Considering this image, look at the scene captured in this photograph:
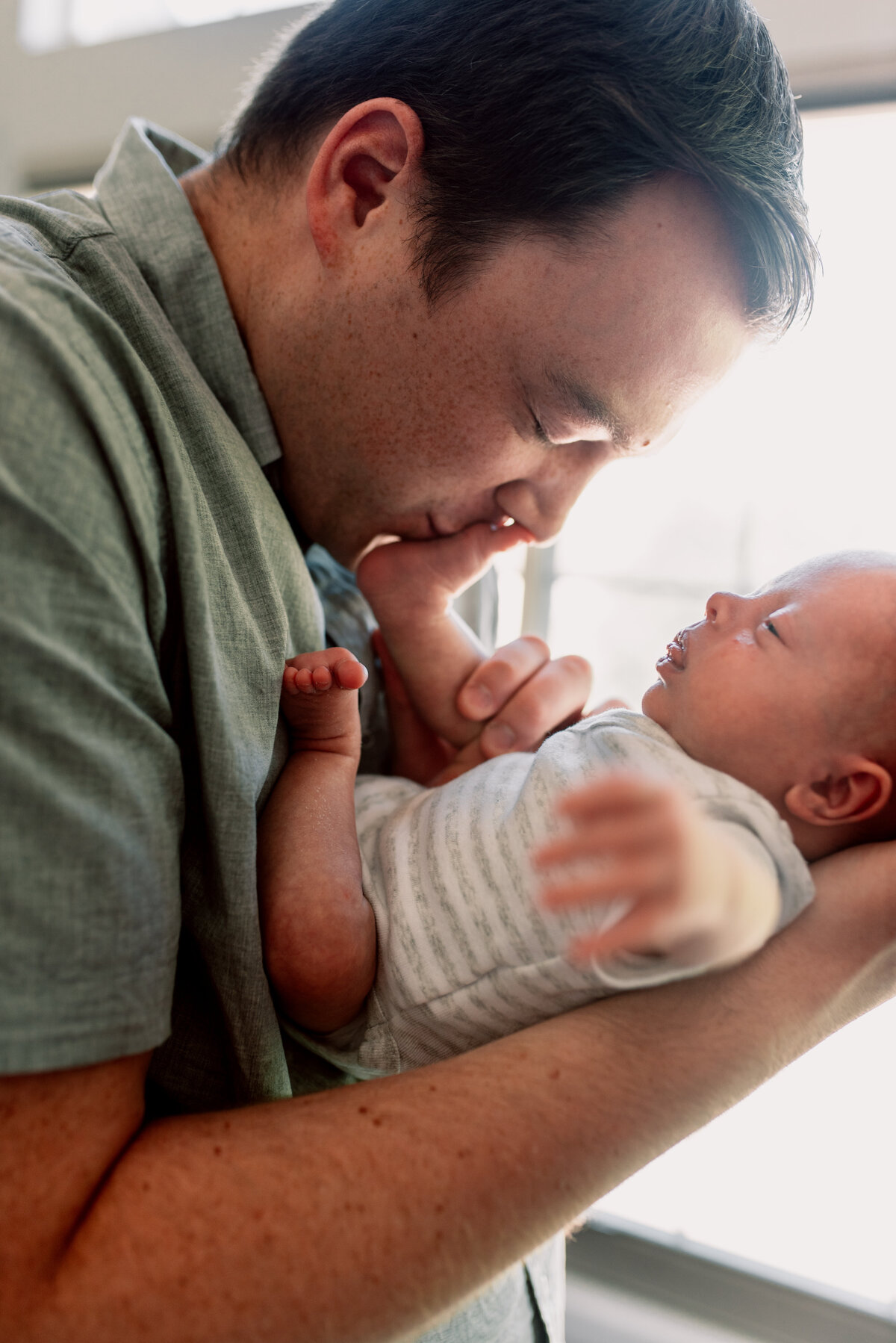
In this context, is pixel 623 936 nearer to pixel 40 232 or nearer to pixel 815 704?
pixel 815 704

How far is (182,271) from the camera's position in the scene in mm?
850

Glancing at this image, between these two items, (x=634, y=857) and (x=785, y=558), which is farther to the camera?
(x=785, y=558)

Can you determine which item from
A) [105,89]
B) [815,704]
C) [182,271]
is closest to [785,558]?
[815,704]

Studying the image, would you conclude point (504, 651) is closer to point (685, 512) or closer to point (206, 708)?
point (206, 708)

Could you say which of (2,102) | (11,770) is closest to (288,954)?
(11,770)

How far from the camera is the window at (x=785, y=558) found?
147cm

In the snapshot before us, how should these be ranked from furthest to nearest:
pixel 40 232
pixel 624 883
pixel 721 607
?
pixel 721 607, pixel 40 232, pixel 624 883

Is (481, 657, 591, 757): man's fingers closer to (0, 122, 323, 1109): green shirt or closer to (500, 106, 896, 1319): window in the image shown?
(0, 122, 323, 1109): green shirt

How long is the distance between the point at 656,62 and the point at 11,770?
2.65ft

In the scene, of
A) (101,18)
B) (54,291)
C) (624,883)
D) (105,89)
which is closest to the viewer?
(624,883)

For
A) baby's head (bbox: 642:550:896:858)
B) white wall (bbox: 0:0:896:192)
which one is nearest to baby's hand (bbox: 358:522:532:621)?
baby's head (bbox: 642:550:896:858)

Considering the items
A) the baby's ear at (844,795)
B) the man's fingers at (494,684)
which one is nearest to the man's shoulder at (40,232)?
the man's fingers at (494,684)

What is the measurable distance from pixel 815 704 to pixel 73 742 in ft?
2.18

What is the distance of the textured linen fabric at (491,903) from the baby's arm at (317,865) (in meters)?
0.04
